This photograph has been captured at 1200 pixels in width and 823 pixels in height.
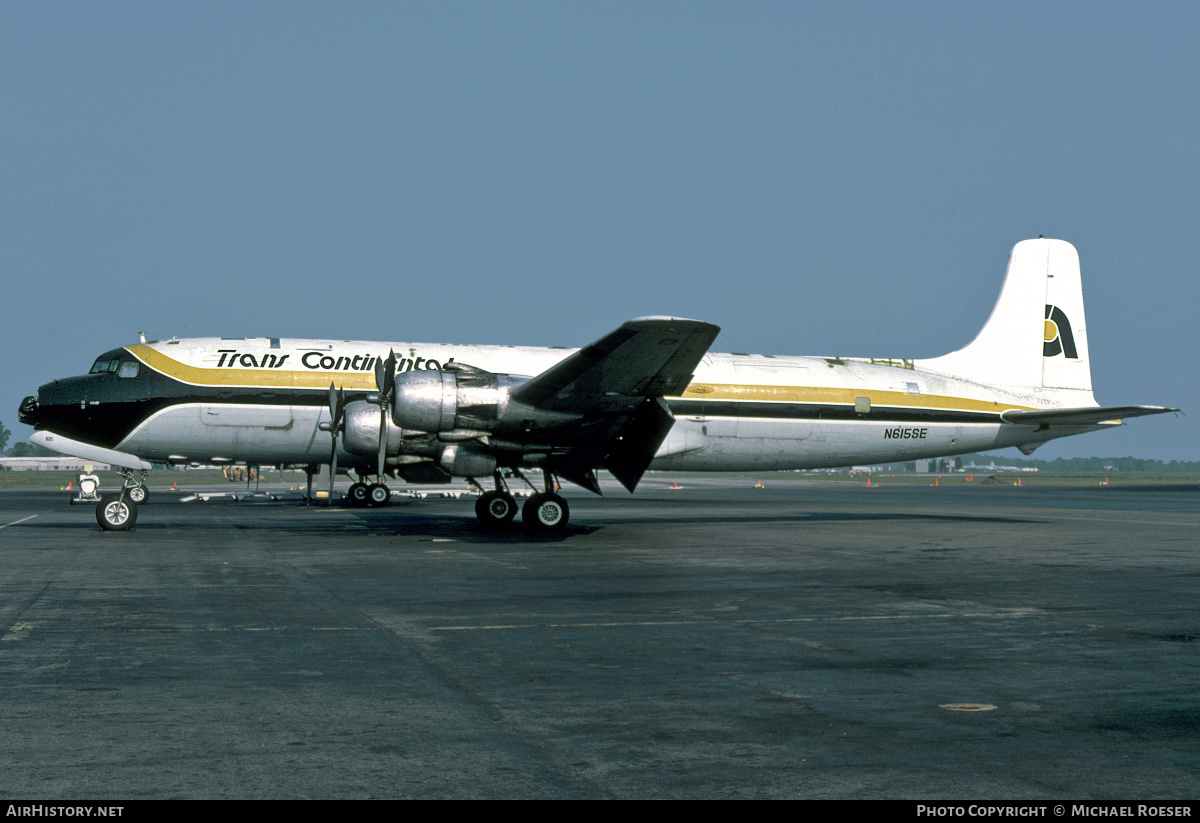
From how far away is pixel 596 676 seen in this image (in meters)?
7.88

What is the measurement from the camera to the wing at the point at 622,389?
19.3 meters

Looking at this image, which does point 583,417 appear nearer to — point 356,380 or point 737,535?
point 737,535

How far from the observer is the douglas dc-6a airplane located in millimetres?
21484

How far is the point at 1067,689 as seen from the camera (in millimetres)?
7395

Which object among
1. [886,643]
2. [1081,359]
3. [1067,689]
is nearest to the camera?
[1067,689]

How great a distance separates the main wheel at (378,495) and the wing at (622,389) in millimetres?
14382

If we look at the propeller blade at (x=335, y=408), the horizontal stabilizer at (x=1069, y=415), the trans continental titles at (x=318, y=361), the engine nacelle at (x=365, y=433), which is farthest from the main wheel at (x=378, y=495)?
the horizontal stabilizer at (x=1069, y=415)

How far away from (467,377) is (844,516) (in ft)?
48.8

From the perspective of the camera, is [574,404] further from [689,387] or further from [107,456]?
[107,456]

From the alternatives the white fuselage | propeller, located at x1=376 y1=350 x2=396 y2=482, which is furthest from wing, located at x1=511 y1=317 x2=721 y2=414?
the white fuselage

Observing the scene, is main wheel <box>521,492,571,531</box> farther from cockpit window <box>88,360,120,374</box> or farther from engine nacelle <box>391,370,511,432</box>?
cockpit window <box>88,360,120,374</box>

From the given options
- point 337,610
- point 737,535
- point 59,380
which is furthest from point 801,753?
point 59,380

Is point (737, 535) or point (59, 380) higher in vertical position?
point (59, 380)

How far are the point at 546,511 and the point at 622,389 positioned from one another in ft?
12.7
